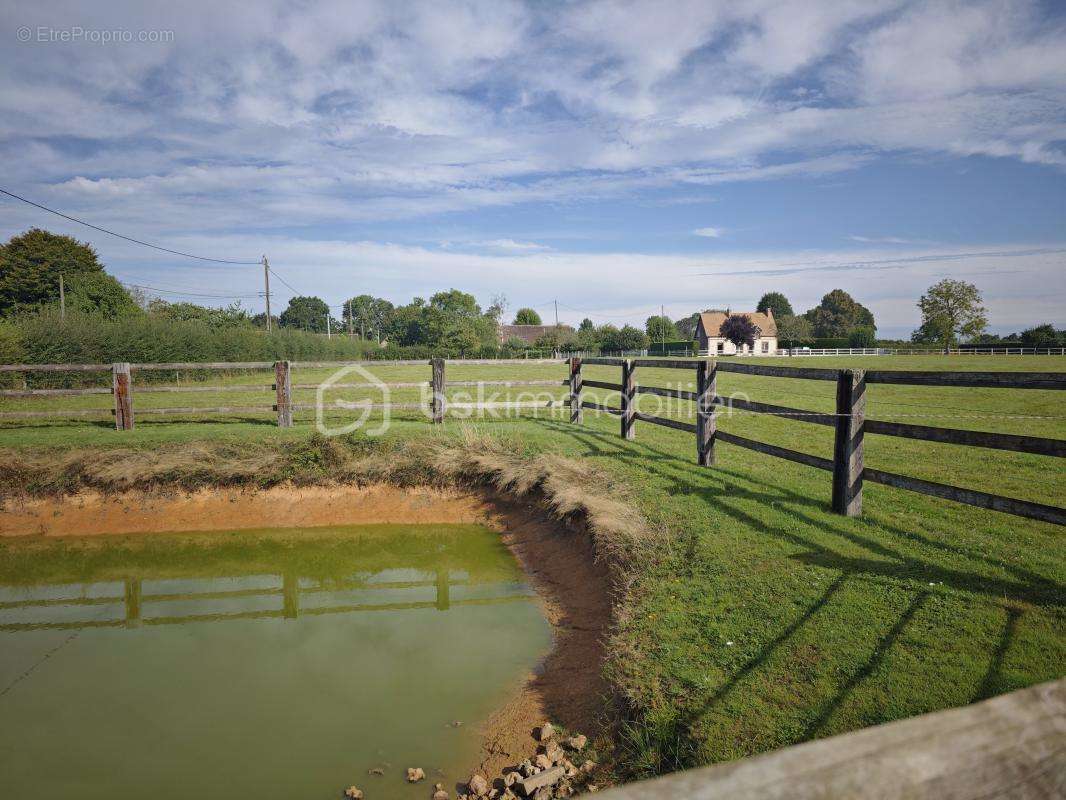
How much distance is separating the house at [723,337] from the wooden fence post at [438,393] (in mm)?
63779

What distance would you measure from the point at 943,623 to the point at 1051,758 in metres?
3.30

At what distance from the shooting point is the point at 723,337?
7338 cm

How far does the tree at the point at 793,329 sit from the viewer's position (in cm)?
8431

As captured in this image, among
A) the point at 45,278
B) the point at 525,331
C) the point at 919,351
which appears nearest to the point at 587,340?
the point at 525,331

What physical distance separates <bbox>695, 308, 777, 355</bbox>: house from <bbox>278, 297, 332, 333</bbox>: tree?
239 ft

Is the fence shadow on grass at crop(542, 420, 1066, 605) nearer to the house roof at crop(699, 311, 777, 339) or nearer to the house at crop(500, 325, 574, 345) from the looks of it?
the house roof at crop(699, 311, 777, 339)

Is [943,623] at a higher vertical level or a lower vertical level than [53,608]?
higher

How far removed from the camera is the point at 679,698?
11.3 feet

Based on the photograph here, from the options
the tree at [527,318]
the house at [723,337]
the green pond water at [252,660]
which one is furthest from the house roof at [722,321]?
the green pond water at [252,660]

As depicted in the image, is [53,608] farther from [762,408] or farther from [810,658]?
[762,408]

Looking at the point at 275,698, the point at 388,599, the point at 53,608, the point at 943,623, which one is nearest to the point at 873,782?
the point at 943,623

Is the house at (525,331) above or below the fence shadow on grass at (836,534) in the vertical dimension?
above

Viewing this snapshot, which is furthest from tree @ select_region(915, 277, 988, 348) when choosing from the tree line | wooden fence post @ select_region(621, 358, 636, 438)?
wooden fence post @ select_region(621, 358, 636, 438)

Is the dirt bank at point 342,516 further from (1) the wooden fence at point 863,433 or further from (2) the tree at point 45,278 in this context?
(2) the tree at point 45,278
